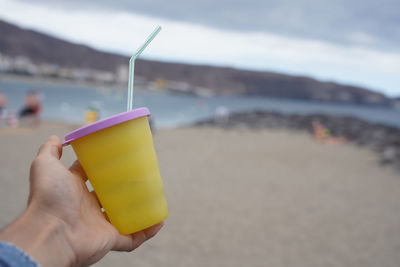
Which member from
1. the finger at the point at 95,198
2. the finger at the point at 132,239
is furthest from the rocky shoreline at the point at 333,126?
the finger at the point at 95,198

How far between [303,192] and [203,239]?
3.24 m

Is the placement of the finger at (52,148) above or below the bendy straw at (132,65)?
below

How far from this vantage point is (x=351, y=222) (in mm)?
5938

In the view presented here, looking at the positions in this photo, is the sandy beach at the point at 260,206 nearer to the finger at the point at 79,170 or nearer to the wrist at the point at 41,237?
the finger at the point at 79,170

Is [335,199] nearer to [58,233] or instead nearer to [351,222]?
[351,222]

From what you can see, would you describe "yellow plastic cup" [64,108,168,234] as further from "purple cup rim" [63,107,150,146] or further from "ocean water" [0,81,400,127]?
"ocean water" [0,81,400,127]

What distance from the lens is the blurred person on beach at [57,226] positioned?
3.73 ft

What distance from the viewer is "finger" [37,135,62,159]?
142cm

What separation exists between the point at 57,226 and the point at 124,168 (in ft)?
1.02

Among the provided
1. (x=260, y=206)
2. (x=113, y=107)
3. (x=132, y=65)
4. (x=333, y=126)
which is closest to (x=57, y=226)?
(x=132, y=65)

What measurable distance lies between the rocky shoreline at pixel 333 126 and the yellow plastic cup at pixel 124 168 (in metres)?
11.2

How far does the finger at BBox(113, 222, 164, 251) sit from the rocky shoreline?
1110 centimetres

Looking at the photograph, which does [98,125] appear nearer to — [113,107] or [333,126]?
[333,126]

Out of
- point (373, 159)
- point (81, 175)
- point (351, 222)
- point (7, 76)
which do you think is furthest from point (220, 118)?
point (7, 76)
